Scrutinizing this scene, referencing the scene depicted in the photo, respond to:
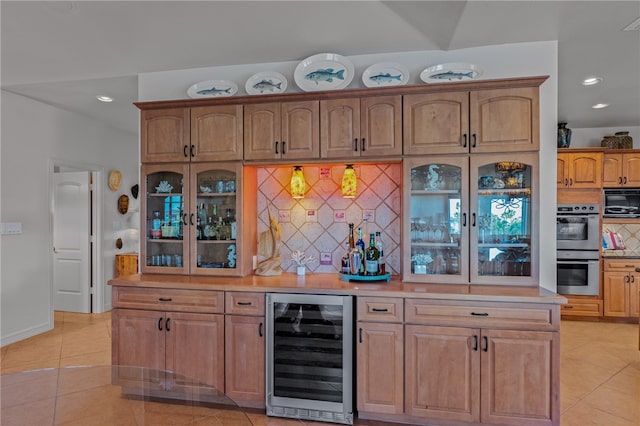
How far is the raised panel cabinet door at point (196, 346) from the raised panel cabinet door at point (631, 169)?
5.59 meters

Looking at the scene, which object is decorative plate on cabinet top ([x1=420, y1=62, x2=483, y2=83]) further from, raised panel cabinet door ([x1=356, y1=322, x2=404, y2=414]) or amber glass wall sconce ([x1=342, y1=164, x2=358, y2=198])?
raised panel cabinet door ([x1=356, y1=322, x2=404, y2=414])

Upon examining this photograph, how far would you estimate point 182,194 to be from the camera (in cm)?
301

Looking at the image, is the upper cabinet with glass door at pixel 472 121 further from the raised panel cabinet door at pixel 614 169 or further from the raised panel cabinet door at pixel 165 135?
the raised panel cabinet door at pixel 614 169

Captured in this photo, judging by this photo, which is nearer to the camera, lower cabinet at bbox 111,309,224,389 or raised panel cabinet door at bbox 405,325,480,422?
raised panel cabinet door at bbox 405,325,480,422

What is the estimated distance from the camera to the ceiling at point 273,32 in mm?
2363

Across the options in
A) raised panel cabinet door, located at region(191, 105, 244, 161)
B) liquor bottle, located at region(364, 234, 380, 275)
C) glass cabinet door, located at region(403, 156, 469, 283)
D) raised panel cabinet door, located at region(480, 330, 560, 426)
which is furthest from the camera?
raised panel cabinet door, located at region(191, 105, 244, 161)

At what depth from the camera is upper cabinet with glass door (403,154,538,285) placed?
2.54 meters

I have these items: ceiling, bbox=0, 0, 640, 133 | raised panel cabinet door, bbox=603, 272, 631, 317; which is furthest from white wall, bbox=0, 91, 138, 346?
raised panel cabinet door, bbox=603, 272, 631, 317

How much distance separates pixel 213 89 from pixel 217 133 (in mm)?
495

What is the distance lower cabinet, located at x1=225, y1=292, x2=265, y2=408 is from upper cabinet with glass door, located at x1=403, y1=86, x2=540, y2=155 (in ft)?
5.32

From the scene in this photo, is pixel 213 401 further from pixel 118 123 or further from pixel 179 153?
pixel 118 123

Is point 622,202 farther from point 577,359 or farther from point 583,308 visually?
point 577,359

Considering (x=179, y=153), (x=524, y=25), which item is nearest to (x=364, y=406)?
(x=179, y=153)

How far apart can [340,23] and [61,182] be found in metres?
4.72
